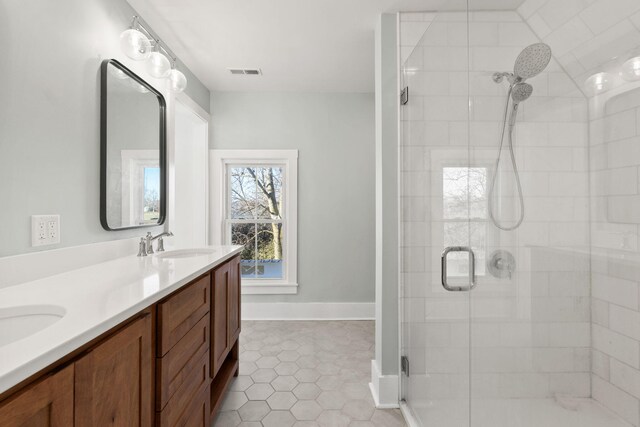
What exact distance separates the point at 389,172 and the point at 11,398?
1.81 m

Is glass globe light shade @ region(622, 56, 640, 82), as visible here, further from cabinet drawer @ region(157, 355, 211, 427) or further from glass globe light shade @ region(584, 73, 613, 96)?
cabinet drawer @ region(157, 355, 211, 427)

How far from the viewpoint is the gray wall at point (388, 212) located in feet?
6.26

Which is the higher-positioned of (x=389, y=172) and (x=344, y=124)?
(x=344, y=124)

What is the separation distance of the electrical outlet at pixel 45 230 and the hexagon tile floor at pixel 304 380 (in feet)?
4.11

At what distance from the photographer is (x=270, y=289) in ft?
10.8

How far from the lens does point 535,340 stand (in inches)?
32.2

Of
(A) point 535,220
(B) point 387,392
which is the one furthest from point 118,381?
(B) point 387,392

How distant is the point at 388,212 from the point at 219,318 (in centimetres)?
117

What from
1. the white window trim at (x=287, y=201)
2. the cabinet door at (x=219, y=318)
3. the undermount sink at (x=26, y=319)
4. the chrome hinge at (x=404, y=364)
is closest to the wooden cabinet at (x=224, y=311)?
the cabinet door at (x=219, y=318)

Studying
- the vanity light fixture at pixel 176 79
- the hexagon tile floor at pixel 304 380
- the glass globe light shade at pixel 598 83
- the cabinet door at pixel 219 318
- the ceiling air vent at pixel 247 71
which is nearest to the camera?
the glass globe light shade at pixel 598 83

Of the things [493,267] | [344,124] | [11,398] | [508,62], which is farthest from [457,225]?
[344,124]

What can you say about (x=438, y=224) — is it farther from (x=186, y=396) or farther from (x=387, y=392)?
(x=186, y=396)

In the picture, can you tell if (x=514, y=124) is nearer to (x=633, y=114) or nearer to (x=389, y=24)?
(x=633, y=114)

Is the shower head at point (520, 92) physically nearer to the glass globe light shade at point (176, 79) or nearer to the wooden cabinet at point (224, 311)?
the wooden cabinet at point (224, 311)
